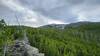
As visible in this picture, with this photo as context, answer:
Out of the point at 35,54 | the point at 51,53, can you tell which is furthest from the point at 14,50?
the point at 51,53

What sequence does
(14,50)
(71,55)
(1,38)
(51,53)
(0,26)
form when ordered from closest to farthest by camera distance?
1. (0,26)
2. (1,38)
3. (14,50)
4. (51,53)
5. (71,55)

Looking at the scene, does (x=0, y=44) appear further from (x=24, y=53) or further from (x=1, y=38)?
(x=24, y=53)

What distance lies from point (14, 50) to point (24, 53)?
443cm

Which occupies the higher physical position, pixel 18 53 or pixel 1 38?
pixel 1 38

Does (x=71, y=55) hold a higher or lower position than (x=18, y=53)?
lower

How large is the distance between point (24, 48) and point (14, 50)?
17.2ft

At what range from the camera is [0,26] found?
72438 mm

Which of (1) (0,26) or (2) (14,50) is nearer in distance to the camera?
(1) (0,26)

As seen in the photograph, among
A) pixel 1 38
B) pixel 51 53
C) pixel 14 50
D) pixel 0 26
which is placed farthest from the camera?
pixel 51 53

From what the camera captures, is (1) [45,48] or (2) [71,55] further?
(2) [71,55]

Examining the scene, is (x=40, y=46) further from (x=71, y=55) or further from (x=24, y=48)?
(x=24, y=48)

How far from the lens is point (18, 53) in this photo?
9975 cm

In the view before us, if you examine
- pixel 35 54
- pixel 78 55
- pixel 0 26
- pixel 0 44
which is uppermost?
pixel 0 26

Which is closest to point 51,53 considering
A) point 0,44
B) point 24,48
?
point 24,48
